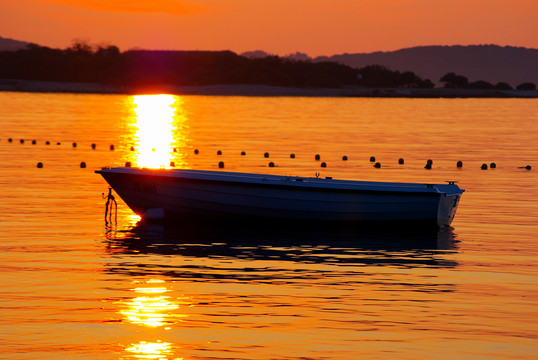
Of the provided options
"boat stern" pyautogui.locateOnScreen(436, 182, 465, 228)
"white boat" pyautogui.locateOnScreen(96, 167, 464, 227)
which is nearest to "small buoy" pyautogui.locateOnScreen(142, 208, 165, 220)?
"white boat" pyautogui.locateOnScreen(96, 167, 464, 227)

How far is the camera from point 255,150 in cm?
6412

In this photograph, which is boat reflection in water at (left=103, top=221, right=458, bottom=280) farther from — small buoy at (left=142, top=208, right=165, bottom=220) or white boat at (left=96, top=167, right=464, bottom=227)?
white boat at (left=96, top=167, right=464, bottom=227)

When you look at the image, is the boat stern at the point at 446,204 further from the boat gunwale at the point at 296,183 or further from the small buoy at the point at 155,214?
the small buoy at the point at 155,214

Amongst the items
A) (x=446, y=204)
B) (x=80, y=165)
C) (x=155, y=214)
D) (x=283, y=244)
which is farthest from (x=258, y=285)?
(x=80, y=165)

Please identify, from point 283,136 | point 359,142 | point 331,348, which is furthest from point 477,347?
point 283,136

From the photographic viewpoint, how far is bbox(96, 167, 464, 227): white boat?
28766mm

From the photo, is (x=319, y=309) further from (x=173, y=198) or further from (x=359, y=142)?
(x=359, y=142)

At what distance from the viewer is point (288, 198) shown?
1137 inches

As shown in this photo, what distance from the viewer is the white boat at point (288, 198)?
94.4 feet

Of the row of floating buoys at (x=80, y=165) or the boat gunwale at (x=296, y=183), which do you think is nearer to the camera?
the boat gunwale at (x=296, y=183)

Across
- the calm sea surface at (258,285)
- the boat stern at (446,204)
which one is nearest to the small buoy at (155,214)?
the calm sea surface at (258,285)

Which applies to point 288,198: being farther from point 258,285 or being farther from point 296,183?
point 258,285

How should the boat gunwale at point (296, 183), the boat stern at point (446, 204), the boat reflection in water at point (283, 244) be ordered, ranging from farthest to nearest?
the boat stern at point (446, 204) < the boat gunwale at point (296, 183) < the boat reflection in water at point (283, 244)

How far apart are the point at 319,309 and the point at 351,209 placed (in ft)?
36.5
